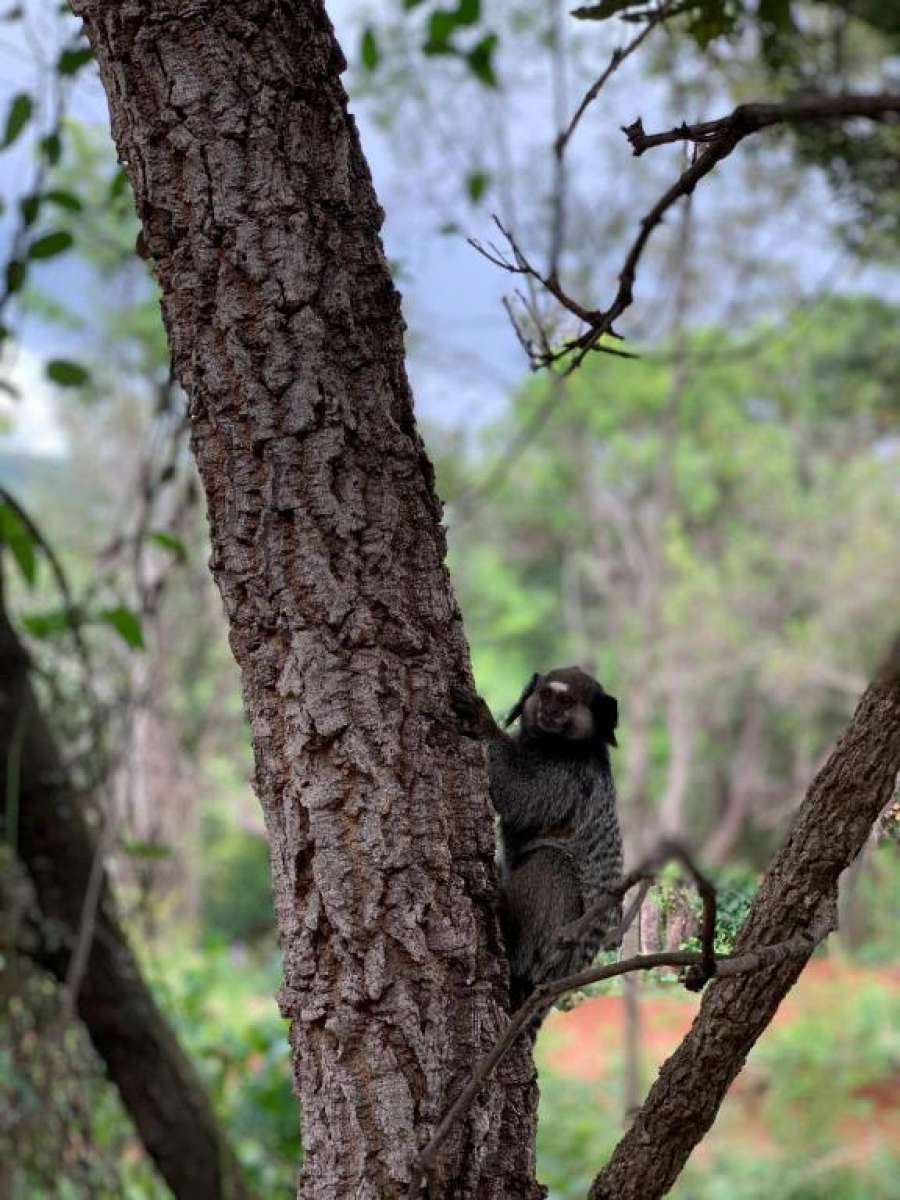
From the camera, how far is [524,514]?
1623 cm

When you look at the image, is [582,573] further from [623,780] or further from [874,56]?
[874,56]

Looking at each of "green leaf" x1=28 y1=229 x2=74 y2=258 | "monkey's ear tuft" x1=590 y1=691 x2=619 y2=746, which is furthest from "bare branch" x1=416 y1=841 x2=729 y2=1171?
"green leaf" x1=28 y1=229 x2=74 y2=258

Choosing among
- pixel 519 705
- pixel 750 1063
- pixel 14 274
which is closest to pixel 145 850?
pixel 519 705

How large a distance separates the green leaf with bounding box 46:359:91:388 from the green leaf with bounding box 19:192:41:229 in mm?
262

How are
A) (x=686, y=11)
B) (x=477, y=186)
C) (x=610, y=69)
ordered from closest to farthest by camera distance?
(x=610, y=69)
(x=686, y=11)
(x=477, y=186)

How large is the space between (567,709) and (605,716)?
0.09 metres

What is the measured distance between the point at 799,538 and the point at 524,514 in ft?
12.3

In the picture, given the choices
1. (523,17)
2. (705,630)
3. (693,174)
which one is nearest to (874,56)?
(523,17)

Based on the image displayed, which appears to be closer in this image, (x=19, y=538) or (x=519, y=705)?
(x=19, y=538)

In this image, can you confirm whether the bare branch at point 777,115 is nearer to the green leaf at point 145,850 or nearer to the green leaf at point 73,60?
the green leaf at point 73,60

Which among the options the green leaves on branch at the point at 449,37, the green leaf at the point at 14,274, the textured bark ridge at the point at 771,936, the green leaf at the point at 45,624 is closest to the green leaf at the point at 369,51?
the green leaves on branch at the point at 449,37

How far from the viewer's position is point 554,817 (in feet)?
6.49

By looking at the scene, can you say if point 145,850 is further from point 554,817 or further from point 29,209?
point 29,209

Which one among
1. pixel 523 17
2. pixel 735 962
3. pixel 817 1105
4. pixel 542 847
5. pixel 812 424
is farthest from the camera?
pixel 812 424
